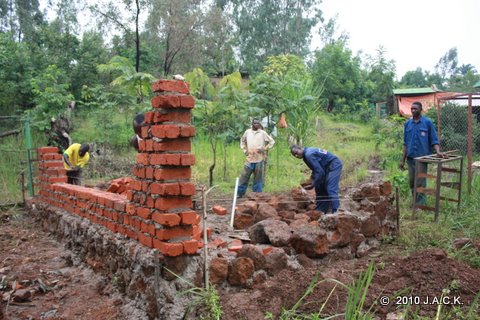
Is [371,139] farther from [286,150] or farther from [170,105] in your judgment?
[170,105]

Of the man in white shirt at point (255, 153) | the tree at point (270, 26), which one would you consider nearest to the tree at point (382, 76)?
the tree at point (270, 26)

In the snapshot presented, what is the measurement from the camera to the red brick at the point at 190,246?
113 inches

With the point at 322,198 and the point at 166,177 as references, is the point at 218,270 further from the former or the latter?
the point at 322,198

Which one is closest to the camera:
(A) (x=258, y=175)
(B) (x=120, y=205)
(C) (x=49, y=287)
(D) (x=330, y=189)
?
(B) (x=120, y=205)

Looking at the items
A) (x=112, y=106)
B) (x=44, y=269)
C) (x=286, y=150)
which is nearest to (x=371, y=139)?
(x=286, y=150)

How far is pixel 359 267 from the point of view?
346cm

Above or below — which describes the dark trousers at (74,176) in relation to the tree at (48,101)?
below

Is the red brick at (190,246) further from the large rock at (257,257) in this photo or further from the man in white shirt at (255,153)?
the man in white shirt at (255,153)

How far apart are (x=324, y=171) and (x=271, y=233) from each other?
2.14 metres

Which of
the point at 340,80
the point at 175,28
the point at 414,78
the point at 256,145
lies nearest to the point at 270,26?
the point at 340,80

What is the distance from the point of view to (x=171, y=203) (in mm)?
2883

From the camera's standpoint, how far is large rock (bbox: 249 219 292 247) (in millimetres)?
3637

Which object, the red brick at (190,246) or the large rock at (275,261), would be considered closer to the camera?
the red brick at (190,246)

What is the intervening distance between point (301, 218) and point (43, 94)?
28.5ft
